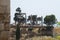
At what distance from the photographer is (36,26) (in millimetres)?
9297

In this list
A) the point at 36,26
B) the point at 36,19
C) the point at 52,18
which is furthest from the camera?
the point at 52,18

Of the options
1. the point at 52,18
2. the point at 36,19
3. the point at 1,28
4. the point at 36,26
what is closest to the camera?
the point at 1,28

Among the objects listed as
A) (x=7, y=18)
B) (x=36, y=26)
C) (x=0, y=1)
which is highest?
(x=0, y=1)

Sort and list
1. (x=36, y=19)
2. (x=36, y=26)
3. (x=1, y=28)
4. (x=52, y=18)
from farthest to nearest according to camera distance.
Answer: (x=52, y=18) → (x=36, y=19) → (x=36, y=26) → (x=1, y=28)

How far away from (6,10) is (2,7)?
36 mm

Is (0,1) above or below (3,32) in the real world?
above

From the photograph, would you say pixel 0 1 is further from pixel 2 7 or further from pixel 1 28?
pixel 1 28

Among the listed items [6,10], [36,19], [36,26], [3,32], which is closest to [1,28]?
[3,32]

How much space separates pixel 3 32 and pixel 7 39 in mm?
61

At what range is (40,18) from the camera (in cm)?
978

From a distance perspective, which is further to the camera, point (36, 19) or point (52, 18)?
point (52, 18)

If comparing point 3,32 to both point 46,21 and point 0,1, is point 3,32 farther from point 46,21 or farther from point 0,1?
point 46,21

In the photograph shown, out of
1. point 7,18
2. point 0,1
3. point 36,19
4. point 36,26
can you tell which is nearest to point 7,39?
point 7,18

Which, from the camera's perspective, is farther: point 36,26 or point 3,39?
point 36,26
